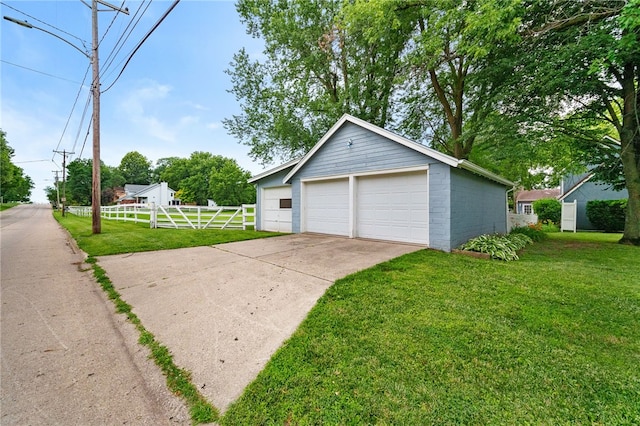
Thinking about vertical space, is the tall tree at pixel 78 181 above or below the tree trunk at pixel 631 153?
above

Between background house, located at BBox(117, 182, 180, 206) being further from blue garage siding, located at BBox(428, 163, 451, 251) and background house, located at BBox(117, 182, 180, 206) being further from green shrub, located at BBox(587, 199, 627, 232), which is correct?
green shrub, located at BBox(587, 199, 627, 232)

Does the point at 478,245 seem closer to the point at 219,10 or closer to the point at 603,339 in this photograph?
the point at 603,339

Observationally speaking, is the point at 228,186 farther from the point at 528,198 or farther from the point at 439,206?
the point at 528,198

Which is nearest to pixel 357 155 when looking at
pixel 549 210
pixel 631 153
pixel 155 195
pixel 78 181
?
pixel 631 153

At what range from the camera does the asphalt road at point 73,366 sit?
1.67 metres

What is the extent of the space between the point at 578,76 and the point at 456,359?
8.98 m

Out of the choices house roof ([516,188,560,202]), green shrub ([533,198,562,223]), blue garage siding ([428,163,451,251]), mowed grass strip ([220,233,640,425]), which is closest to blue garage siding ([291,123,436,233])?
blue garage siding ([428,163,451,251])

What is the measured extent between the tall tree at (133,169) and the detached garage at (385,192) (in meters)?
70.3

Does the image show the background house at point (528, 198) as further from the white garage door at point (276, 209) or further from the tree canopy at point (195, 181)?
the tree canopy at point (195, 181)

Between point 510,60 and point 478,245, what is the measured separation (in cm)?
607

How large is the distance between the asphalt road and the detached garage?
643 cm

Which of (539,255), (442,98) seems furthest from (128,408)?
(442,98)

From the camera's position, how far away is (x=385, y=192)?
7.86 m

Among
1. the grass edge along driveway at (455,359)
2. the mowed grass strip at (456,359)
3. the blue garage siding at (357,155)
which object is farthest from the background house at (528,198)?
the mowed grass strip at (456,359)
